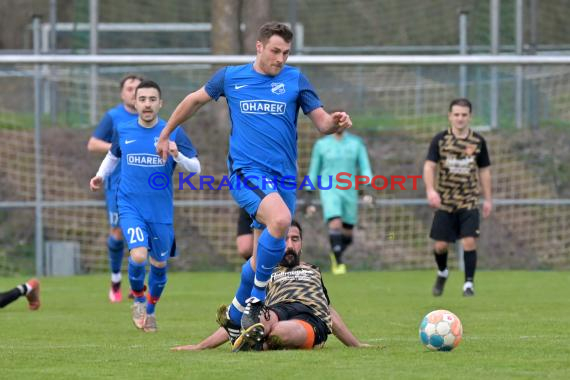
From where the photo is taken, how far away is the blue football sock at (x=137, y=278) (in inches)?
429

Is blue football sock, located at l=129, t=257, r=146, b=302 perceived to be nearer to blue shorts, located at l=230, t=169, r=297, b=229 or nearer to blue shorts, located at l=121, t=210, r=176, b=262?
blue shorts, located at l=121, t=210, r=176, b=262

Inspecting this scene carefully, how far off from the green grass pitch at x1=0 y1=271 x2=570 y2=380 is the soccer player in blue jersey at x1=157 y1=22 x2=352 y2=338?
687 mm

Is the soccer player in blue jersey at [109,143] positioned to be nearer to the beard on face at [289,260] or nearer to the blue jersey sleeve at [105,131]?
the blue jersey sleeve at [105,131]

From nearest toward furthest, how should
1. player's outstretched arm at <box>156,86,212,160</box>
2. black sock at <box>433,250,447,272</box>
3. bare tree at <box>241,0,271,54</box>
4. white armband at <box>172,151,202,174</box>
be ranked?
player's outstretched arm at <box>156,86,212,160</box> → white armband at <box>172,151,202,174</box> → black sock at <box>433,250,447,272</box> → bare tree at <box>241,0,271,54</box>

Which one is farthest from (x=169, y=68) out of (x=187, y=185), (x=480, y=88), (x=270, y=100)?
(x=270, y=100)

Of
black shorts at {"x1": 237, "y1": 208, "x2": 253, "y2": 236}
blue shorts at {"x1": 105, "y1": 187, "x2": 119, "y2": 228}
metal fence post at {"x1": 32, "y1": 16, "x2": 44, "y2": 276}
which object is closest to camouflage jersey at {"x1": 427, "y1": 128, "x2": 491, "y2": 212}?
black shorts at {"x1": 237, "y1": 208, "x2": 253, "y2": 236}

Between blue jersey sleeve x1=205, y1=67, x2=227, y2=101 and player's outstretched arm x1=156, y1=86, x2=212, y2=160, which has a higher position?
blue jersey sleeve x1=205, y1=67, x2=227, y2=101

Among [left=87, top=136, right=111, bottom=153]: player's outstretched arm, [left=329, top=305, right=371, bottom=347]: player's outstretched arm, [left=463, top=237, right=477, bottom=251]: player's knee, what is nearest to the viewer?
[left=329, top=305, right=371, bottom=347]: player's outstretched arm

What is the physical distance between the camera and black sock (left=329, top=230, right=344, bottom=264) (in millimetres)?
17609

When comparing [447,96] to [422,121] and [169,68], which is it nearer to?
[422,121]

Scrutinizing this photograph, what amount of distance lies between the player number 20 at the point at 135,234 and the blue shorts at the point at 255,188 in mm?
1913

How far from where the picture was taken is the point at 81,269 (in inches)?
734

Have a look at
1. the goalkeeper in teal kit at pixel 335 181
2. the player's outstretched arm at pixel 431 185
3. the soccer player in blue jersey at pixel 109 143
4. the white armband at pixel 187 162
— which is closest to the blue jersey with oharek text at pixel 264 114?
the white armband at pixel 187 162

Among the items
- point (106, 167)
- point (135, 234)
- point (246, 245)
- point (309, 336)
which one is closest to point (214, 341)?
point (309, 336)
